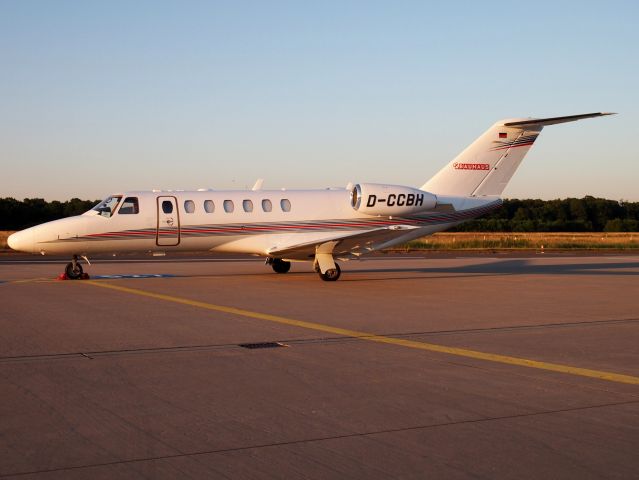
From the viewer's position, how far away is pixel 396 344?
1077 cm

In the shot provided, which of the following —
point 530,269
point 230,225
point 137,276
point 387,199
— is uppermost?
point 387,199

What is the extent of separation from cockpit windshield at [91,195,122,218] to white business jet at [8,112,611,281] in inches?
1.1

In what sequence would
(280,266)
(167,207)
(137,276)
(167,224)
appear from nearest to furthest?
1. (167,224)
2. (167,207)
3. (137,276)
4. (280,266)

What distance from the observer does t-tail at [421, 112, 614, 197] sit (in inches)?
948

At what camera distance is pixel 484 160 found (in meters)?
24.2

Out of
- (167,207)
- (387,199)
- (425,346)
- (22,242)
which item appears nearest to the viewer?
(425,346)

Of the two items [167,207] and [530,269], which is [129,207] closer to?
[167,207]

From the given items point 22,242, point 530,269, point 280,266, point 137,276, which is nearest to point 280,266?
point 280,266

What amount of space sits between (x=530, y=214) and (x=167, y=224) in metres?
103

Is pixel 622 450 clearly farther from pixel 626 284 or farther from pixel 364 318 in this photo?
pixel 626 284

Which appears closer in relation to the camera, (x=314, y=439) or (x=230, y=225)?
(x=314, y=439)

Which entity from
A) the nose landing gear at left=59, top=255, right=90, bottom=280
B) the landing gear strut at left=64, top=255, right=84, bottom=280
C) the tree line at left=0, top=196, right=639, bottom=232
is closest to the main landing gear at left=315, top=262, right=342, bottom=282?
the nose landing gear at left=59, top=255, right=90, bottom=280

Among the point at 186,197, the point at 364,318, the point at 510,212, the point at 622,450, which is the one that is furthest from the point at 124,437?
the point at 510,212

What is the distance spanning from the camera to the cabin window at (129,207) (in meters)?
21.6
